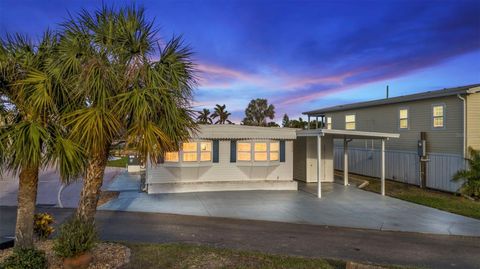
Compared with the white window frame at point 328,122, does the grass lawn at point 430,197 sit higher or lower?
lower

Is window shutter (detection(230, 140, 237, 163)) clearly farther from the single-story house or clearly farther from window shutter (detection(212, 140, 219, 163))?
window shutter (detection(212, 140, 219, 163))

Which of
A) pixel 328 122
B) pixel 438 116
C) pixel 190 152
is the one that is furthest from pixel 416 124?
pixel 190 152

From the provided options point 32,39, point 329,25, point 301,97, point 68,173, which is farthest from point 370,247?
Answer: point 301,97

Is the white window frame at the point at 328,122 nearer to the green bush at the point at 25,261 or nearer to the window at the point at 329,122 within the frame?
the window at the point at 329,122

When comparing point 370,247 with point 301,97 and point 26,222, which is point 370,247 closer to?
point 26,222

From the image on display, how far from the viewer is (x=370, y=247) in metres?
7.55

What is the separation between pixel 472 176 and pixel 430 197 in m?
1.89

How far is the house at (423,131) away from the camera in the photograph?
594 inches

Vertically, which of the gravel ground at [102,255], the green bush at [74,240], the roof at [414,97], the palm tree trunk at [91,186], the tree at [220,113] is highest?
the tree at [220,113]

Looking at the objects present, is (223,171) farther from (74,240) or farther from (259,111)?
(259,111)

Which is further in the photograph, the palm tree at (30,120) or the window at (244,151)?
the window at (244,151)

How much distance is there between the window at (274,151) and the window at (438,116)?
318 inches

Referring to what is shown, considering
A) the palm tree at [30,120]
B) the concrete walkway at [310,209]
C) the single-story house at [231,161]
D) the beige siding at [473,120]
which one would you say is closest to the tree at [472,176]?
the beige siding at [473,120]

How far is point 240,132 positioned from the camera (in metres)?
15.1
